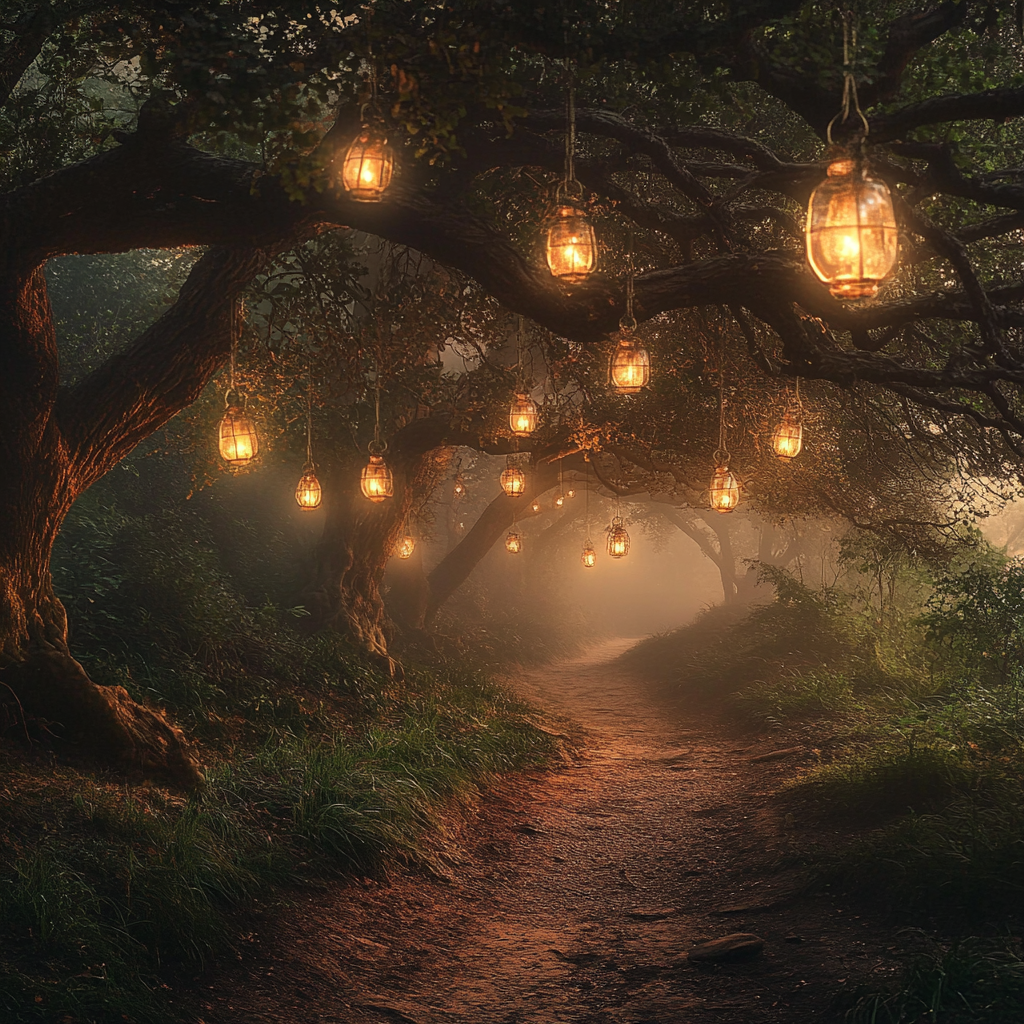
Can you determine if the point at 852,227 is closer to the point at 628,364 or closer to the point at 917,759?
the point at 628,364

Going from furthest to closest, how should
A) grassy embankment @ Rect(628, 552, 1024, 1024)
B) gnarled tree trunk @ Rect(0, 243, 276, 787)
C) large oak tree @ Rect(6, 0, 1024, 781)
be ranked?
gnarled tree trunk @ Rect(0, 243, 276, 787)
large oak tree @ Rect(6, 0, 1024, 781)
grassy embankment @ Rect(628, 552, 1024, 1024)

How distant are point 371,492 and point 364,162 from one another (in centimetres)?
579

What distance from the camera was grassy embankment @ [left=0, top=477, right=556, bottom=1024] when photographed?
4633 mm

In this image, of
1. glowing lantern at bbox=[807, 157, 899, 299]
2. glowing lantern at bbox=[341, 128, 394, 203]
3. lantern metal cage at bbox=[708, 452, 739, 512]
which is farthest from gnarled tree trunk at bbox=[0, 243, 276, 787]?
lantern metal cage at bbox=[708, 452, 739, 512]

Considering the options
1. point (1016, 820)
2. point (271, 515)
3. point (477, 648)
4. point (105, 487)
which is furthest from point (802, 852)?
point (477, 648)

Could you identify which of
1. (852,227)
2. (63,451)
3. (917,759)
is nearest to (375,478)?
(63,451)

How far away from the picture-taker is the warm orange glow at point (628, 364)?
685cm

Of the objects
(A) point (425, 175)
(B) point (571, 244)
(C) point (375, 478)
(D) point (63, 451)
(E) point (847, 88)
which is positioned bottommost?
(D) point (63, 451)

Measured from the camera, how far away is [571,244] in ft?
16.1

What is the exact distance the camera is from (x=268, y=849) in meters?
6.37

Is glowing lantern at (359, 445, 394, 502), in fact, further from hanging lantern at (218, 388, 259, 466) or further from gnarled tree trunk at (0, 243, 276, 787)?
gnarled tree trunk at (0, 243, 276, 787)

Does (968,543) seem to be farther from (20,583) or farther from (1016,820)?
(20,583)

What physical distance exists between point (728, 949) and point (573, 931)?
1.26 metres

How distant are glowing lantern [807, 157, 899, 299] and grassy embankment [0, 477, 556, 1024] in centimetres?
451
